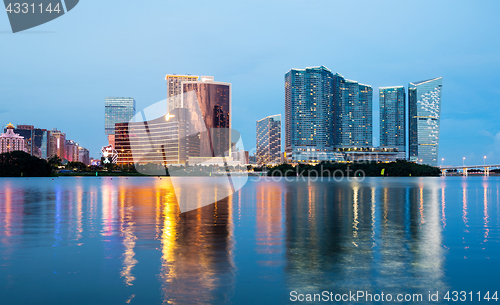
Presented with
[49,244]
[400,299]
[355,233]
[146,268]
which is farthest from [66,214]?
[400,299]

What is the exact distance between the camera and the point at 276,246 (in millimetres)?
14695

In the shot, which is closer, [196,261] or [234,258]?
[196,261]

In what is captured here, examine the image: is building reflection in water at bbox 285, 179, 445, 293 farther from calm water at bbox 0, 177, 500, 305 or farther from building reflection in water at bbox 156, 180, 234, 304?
building reflection in water at bbox 156, 180, 234, 304

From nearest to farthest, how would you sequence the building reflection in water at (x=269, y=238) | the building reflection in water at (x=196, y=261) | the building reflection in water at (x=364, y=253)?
the building reflection in water at (x=196, y=261) → the building reflection in water at (x=364, y=253) → the building reflection in water at (x=269, y=238)

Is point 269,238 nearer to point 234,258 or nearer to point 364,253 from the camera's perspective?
point 234,258

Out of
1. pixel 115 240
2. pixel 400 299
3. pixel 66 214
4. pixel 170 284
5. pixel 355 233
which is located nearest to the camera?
pixel 400 299

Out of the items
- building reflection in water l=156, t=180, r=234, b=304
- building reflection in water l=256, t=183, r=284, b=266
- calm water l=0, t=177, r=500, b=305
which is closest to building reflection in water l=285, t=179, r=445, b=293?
calm water l=0, t=177, r=500, b=305

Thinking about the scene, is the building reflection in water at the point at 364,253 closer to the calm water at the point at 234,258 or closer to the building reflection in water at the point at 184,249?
the calm water at the point at 234,258

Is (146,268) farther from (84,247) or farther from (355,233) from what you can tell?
(355,233)

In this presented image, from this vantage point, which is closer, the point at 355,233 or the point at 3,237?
the point at 3,237

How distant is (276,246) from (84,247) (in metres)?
7.29

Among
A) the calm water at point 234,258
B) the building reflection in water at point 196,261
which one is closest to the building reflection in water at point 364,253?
the calm water at point 234,258

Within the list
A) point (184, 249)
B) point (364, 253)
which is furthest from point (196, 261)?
point (364, 253)

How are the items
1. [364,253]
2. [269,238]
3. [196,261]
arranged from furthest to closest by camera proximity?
[269,238] → [364,253] → [196,261]
